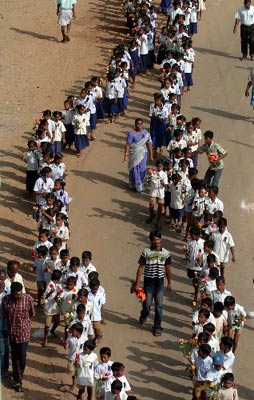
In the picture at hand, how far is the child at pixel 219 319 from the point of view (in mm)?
13156

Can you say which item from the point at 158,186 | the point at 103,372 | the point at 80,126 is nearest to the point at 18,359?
the point at 103,372

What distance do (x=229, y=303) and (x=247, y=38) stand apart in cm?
1060

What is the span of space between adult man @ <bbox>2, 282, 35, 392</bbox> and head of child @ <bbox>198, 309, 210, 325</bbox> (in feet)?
6.85

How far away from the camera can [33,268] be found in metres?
15.4

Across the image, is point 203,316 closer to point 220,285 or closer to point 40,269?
point 220,285

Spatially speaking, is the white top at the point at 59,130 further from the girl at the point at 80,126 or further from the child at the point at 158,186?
the child at the point at 158,186

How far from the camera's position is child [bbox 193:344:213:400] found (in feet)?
40.8

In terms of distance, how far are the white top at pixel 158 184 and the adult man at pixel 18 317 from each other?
13.9ft

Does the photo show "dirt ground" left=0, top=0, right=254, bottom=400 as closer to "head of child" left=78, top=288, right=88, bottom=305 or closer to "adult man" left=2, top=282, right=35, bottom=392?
"adult man" left=2, top=282, right=35, bottom=392

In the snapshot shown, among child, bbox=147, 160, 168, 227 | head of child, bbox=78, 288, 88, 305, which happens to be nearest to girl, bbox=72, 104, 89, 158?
child, bbox=147, 160, 168, 227

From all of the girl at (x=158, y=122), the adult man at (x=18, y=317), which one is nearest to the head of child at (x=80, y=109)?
the girl at (x=158, y=122)

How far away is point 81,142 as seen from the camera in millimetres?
18781

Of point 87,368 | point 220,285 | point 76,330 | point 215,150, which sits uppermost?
point 215,150

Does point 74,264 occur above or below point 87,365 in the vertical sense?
above
